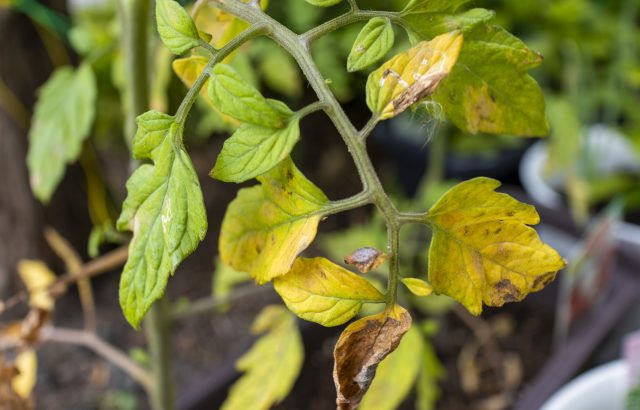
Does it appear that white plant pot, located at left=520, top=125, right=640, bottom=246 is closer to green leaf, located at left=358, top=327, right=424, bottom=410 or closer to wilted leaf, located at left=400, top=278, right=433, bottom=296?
green leaf, located at left=358, top=327, right=424, bottom=410

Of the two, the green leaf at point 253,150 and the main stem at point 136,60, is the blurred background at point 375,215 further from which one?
the green leaf at point 253,150

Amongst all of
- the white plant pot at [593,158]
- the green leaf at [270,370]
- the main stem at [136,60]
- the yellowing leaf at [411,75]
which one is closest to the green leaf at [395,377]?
the green leaf at [270,370]

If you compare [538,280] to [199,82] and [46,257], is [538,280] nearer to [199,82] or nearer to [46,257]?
[199,82]

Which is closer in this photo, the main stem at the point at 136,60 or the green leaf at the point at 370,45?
the green leaf at the point at 370,45

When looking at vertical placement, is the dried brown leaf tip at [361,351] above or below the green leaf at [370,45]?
below

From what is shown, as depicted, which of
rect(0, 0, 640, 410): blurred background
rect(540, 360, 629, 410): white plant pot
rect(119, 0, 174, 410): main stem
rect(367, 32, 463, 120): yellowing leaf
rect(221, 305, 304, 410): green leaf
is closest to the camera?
rect(367, 32, 463, 120): yellowing leaf

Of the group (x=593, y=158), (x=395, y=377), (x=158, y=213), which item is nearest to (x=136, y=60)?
(x=158, y=213)

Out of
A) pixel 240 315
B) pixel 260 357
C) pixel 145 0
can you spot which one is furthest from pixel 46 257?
pixel 145 0

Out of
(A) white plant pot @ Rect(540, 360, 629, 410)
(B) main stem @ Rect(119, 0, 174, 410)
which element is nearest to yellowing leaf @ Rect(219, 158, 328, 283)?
(B) main stem @ Rect(119, 0, 174, 410)
